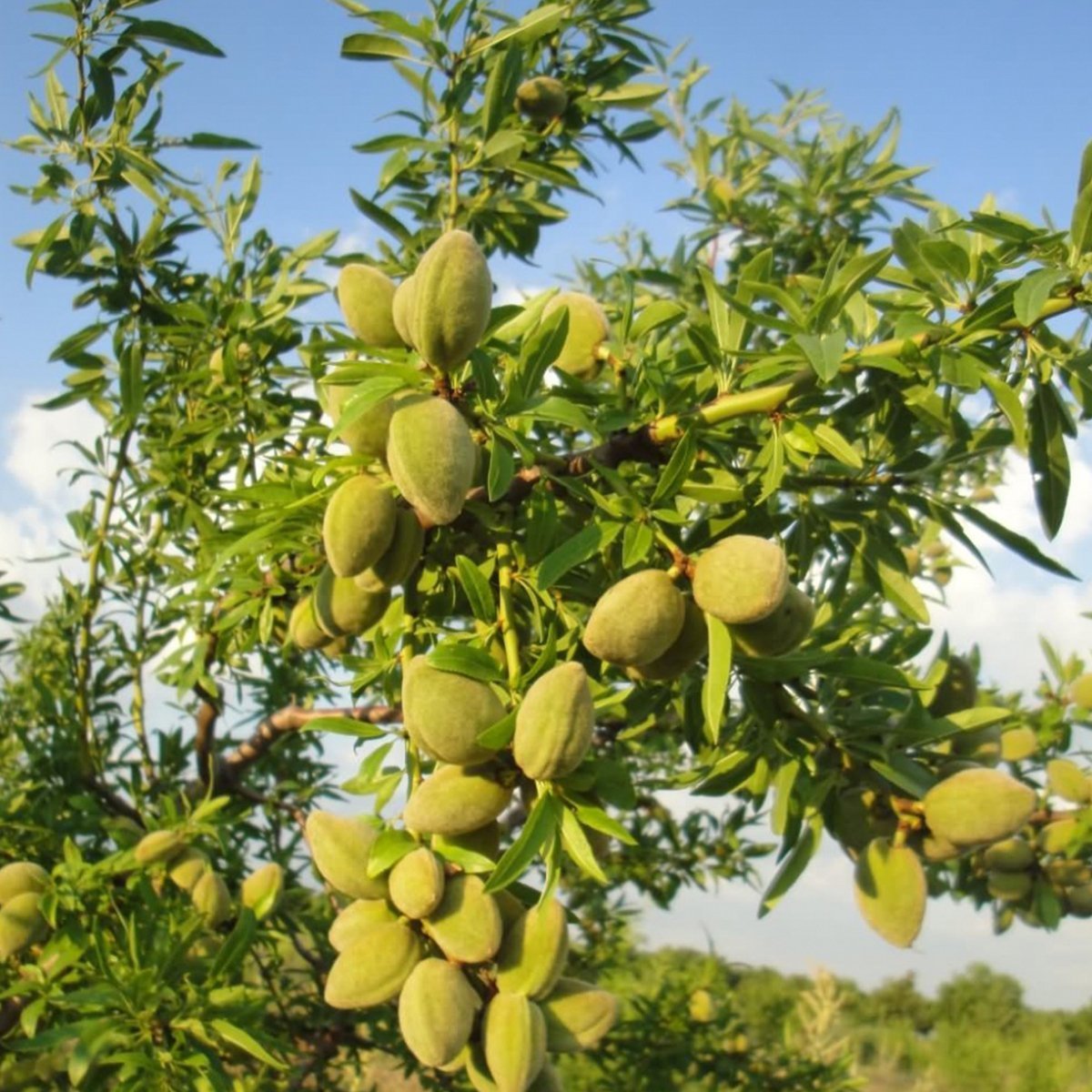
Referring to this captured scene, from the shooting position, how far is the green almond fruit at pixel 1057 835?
1989 mm

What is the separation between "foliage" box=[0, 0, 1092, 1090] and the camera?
1107 millimetres

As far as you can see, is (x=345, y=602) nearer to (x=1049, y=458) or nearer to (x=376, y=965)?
(x=376, y=965)

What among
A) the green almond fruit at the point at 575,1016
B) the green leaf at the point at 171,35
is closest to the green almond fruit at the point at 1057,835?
the green almond fruit at the point at 575,1016

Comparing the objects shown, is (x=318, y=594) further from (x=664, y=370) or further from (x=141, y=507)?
(x=141, y=507)

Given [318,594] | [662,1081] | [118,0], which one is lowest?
[662,1081]

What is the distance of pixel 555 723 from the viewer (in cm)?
94

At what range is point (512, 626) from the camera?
1117 millimetres

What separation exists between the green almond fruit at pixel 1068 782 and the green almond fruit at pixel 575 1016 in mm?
1365

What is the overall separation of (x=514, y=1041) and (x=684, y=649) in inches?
16.4

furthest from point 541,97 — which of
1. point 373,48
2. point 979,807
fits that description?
point 979,807

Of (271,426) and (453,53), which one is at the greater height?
(453,53)

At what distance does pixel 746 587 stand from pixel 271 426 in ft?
4.11

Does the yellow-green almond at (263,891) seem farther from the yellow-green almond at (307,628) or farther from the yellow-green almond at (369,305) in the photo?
the yellow-green almond at (369,305)

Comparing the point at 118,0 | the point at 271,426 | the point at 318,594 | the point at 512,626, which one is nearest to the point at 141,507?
the point at 271,426
